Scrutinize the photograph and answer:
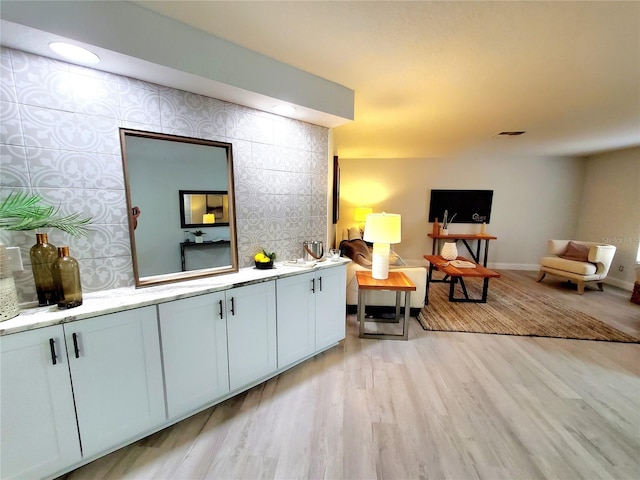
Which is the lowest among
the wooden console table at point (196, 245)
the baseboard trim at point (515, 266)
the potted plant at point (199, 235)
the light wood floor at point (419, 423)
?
the light wood floor at point (419, 423)

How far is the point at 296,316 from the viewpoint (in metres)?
2.03

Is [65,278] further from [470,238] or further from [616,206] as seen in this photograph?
[616,206]

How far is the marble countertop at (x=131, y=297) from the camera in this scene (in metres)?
1.11

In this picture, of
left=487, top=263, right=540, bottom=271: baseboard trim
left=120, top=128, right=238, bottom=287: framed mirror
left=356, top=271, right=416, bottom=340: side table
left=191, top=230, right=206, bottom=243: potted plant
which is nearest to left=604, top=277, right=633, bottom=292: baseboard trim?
left=487, top=263, right=540, bottom=271: baseboard trim

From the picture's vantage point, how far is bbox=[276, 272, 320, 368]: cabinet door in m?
1.94

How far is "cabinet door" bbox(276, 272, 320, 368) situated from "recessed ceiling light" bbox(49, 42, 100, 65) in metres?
A: 1.64

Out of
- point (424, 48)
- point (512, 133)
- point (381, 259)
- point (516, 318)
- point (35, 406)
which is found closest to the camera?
point (35, 406)

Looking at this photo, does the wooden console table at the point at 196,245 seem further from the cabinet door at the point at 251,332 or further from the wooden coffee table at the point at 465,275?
the wooden coffee table at the point at 465,275

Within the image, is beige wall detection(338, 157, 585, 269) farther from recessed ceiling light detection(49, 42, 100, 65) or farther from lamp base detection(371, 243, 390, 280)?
recessed ceiling light detection(49, 42, 100, 65)

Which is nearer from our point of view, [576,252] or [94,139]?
[94,139]

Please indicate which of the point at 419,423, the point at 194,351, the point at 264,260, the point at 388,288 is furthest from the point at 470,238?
the point at 194,351

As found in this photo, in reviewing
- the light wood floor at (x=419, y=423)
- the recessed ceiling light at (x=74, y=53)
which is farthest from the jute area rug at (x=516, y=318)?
the recessed ceiling light at (x=74, y=53)

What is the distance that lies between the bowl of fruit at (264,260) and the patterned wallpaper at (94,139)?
0.37 feet

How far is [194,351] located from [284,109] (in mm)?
1850
